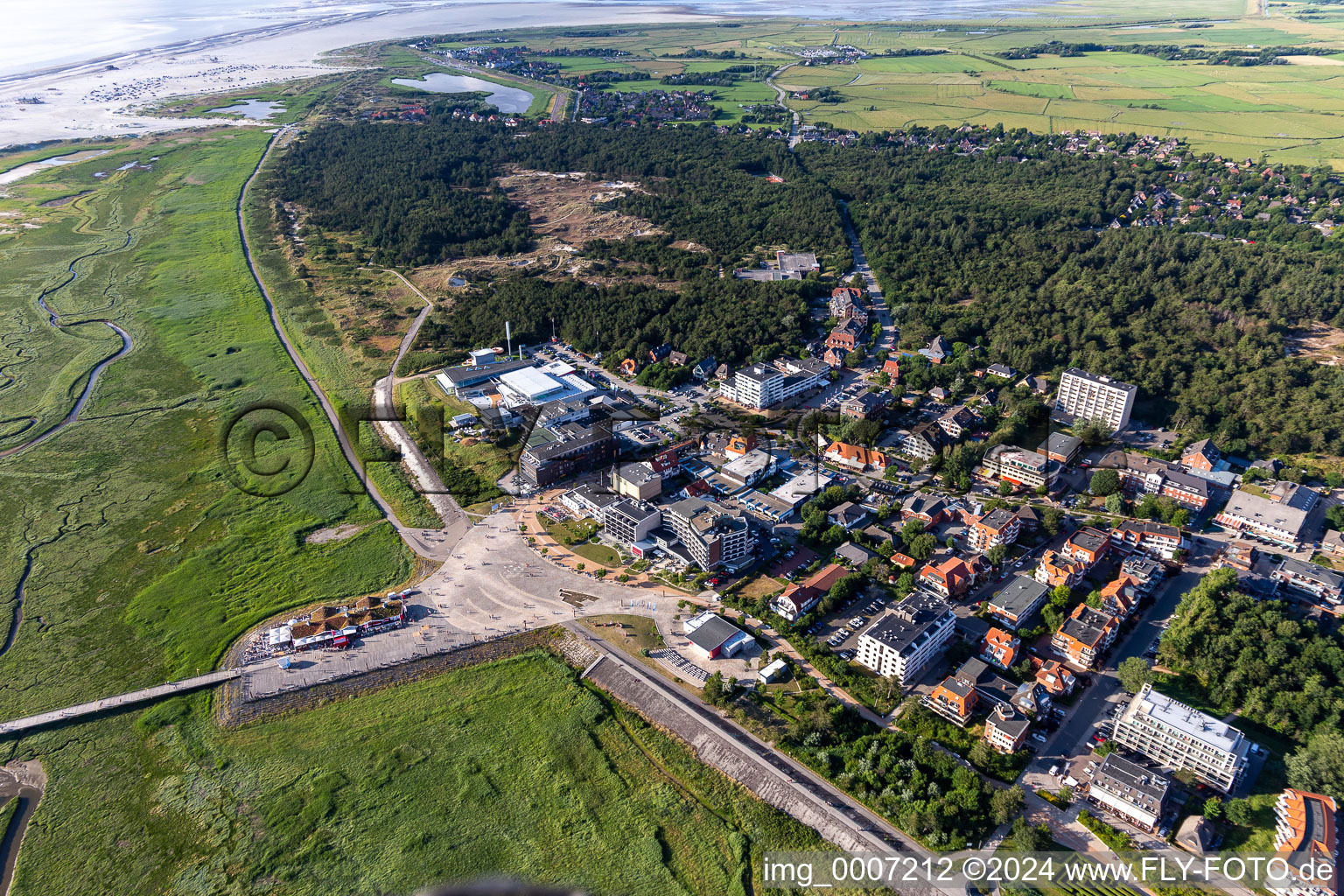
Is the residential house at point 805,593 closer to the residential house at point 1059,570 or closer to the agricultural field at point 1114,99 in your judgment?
the residential house at point 1059,570

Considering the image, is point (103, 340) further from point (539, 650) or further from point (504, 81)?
point (504, 81)

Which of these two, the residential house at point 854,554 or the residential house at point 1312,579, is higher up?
the residential house at point 1312,579

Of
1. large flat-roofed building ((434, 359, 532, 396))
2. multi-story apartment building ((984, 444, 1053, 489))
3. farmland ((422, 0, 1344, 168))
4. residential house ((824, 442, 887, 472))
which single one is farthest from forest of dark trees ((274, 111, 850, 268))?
multi-story apartment building ((984, 444, 1053, 489))

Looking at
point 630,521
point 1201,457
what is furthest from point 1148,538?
point 630,521

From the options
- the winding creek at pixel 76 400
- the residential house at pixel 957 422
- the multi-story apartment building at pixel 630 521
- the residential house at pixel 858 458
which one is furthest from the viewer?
the residential house at pixel 957 422

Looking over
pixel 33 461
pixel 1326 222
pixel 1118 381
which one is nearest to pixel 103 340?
pixel 33 461

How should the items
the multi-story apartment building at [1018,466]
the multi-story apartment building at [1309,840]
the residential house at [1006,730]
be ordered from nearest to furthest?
the multi-story apartment building at [1309,840], the residential house at [1006,730], the multi-story apartment building at [1018,466]

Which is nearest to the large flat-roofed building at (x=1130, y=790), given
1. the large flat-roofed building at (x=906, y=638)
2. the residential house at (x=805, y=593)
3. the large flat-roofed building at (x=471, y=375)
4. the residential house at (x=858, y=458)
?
the large flat-roofed building at (x=906, y=638)

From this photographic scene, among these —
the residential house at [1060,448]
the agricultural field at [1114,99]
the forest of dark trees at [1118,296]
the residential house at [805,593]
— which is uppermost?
the agricultural field at [1114,99]
